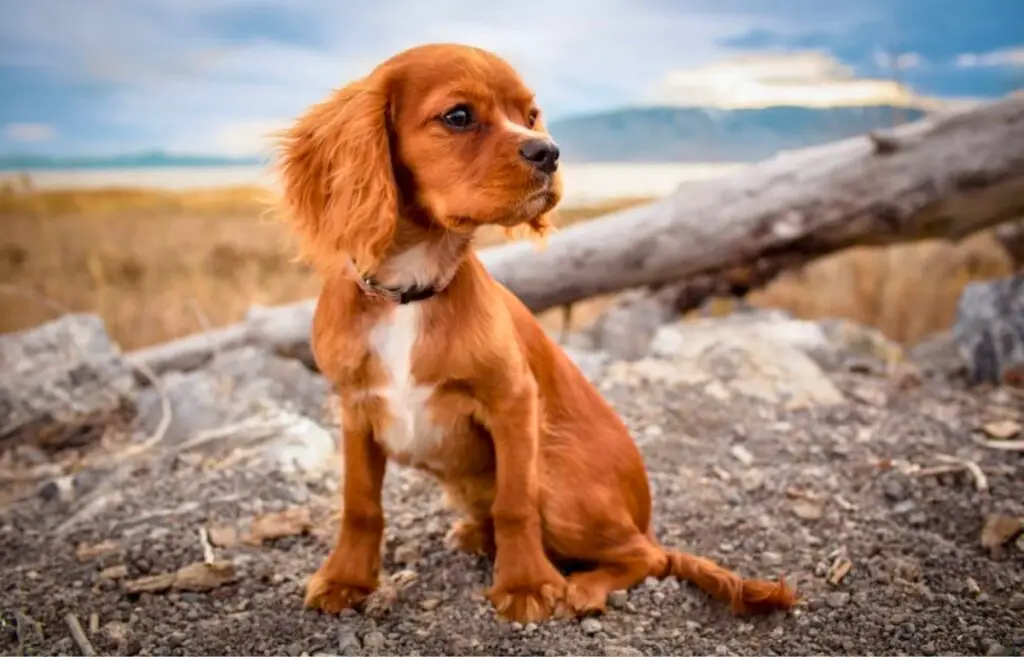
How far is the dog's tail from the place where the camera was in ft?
7.65

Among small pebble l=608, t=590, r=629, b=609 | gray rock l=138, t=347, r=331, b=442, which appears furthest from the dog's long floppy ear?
gray rock l=138, t=347, r=331, b=442

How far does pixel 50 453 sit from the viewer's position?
13.4 ft

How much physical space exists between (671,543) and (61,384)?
2.65 meters

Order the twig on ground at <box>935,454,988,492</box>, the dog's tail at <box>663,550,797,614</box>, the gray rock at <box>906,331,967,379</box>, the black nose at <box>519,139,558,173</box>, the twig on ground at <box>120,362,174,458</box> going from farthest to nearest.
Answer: the gray rock at <box>906,331,967,379</box> → the twig on ground at <box>120,362,174,458</box> → the twig on ground at <box>935,454,988,492</box> → the dog's tail at <box>663,550,797,614</box> → the black nose at <box>519,139,558,173</box>

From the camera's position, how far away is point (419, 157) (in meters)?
2.12

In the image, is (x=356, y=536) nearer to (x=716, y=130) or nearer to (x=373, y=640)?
(x=373, y=640)

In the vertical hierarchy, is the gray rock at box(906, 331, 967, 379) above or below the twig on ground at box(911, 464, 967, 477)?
above

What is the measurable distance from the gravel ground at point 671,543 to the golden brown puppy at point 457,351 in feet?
0.35

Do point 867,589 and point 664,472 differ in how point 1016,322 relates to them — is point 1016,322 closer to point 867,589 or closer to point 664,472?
point 664,472

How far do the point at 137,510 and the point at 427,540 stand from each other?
982mm

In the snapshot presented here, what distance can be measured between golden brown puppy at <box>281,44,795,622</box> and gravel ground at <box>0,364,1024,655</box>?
0.11 meters

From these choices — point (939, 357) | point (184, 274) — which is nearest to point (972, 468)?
point (939, 357)

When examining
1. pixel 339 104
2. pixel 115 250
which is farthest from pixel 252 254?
pixel 339 104

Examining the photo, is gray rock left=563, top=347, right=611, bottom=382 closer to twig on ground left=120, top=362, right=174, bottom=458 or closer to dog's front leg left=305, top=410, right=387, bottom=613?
twig on ground left=120, top=362, right=174, bottom=458
